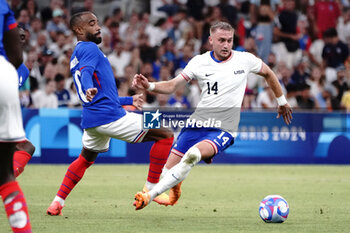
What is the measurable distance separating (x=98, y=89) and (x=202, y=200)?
260 cm

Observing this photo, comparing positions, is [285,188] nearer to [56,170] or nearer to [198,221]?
[198,221]

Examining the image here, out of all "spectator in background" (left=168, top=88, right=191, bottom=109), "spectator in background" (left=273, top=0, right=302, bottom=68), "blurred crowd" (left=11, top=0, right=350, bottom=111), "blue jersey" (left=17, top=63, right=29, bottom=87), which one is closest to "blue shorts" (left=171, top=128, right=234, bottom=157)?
"blue jersey" (left=17, top=63, right=29, bottom=87)

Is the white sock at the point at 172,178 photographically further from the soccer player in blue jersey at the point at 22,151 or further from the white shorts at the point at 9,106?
the white shorts at the point at 9,106

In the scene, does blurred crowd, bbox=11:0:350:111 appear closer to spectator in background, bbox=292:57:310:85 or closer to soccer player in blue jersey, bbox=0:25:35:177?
spectator in background, bbox=292:57:310:85

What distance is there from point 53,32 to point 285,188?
392 inches

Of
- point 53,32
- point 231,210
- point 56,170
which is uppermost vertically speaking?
point 53,32

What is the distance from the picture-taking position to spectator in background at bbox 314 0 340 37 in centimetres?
2059

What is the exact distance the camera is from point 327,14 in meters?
20.6

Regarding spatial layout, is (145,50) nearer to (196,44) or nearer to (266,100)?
(196,44)

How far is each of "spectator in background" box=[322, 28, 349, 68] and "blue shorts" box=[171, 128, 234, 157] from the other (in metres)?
12.1

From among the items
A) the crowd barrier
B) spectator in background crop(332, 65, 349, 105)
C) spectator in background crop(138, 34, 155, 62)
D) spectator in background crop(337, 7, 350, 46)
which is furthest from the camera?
spectator in background crop(337, 7, 350, 46)

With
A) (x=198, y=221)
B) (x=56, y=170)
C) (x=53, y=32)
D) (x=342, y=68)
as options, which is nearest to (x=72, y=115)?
(x=56, y=170)

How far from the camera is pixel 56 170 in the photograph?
14.5 meters

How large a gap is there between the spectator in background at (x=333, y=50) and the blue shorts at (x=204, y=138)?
1214 cm
